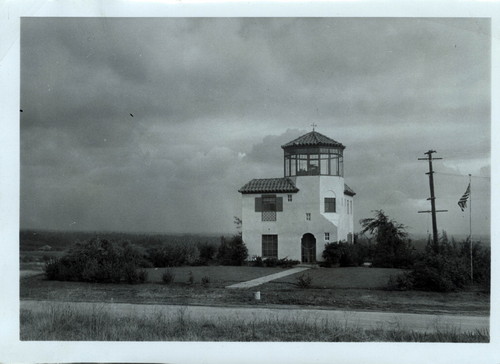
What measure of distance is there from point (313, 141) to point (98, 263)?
477cm

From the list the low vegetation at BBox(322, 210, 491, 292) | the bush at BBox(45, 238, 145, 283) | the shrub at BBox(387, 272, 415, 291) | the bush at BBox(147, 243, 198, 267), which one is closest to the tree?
the low vegetation at BBox(322, 210, 491, 292)

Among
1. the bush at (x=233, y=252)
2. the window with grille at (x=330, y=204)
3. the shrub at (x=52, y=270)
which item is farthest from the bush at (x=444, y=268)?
the shrub at (x=52, y=270)

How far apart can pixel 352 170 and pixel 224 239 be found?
282 centimetres

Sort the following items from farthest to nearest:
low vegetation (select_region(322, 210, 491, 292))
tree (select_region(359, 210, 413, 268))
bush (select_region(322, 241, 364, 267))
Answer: bush (select_region(322, 241, 364, 267)) → tree (select_region(359, 210, 413, 268)) → low vegetation (select_region(322, 210, 491, 292))

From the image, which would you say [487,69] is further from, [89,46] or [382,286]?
[89,46]

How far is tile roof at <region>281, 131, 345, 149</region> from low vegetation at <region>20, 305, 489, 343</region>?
3.19 m

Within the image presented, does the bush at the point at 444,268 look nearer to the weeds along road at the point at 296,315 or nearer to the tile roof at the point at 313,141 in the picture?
the weeds along road at the point at 296,315

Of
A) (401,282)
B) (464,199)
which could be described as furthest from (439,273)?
(464,199)

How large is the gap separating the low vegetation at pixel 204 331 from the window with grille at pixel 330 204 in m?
2.42

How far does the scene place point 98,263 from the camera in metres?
10.7

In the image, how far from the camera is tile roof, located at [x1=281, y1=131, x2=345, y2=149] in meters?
10.0

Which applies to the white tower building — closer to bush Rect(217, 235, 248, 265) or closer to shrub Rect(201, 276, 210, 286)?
bush Rect(217, 235, 248, 265)

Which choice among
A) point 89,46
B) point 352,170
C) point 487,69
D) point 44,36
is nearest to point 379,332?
point 352,170

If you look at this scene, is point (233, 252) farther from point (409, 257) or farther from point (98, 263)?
point (409, 257)
